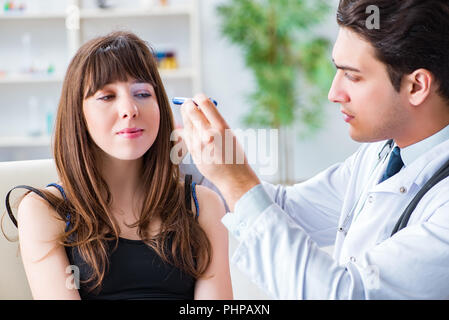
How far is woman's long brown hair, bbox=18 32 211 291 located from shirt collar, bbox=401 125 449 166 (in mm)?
468

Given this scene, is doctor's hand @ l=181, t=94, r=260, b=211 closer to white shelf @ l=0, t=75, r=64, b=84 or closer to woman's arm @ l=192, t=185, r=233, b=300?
woman's arm @ l=192, t=185, r=233, b=300

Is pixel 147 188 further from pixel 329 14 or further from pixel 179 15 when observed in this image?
pixel 329 14

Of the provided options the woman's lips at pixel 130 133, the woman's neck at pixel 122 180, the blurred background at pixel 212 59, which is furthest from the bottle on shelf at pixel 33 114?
the woman's lips at pixel 130 133

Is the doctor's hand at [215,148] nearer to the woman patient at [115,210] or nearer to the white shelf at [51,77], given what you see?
the woman patient at [115,210]

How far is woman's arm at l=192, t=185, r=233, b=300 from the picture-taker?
1.21 m

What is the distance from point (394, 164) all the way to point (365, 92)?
0.21 metres

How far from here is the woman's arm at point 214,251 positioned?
3.97 feet

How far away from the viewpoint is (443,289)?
958 mm

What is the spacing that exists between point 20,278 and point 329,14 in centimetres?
368

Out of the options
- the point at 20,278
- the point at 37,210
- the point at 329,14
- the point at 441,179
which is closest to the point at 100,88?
the point at 37,210

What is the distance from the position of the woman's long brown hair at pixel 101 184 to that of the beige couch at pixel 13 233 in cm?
16

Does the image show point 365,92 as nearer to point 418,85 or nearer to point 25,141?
point 418,85

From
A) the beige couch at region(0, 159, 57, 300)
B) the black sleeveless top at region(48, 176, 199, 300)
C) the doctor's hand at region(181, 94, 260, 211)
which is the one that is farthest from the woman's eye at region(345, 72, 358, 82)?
the beige couch at region(0, 159, 57, 300)

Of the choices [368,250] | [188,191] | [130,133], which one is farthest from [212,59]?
[368,250]
